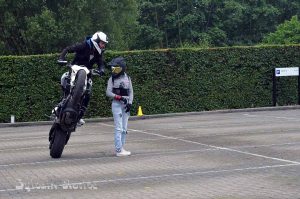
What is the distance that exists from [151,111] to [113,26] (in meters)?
12.9

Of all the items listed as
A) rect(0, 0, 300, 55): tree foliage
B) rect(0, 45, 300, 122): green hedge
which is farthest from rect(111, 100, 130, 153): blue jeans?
rect(0, 0, 300, 55): tree foliage

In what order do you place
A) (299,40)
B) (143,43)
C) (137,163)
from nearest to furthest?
(137,163) → (299,40) → (143,43)

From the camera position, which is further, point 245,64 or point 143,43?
point 143,43

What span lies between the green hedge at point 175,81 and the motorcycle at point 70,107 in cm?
1204

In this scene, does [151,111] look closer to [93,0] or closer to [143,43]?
[93,0]

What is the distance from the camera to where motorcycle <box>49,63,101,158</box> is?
37.0 ft

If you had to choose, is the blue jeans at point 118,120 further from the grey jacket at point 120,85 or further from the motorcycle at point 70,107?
the motorcycle at point 70,107

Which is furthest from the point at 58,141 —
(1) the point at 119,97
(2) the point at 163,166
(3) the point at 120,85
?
(2) the point at 163,166

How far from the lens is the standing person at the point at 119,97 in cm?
1174

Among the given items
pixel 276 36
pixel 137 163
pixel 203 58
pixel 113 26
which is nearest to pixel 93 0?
pixel 113 26

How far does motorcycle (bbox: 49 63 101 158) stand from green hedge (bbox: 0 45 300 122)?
474 inches

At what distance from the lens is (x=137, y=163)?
1085 cm

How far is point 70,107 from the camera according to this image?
1130cm

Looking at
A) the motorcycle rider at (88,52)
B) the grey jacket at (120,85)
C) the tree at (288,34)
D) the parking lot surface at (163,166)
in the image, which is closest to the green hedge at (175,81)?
the parking lot surface at (163,166)
